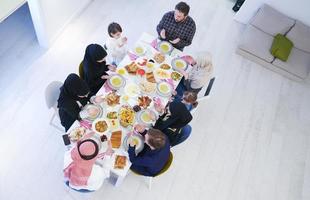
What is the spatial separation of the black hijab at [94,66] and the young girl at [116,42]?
0.30 metres

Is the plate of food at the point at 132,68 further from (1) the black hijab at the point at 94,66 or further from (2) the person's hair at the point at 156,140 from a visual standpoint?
(2) the person's hair at the point at 156,140

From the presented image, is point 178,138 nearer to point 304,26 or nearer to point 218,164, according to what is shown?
point 218,164

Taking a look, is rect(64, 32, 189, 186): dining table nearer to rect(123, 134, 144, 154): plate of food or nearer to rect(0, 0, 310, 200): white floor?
rect(123, 134, 144, 154): plate of food

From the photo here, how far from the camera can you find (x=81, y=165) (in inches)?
110

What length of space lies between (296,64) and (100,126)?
409 cm

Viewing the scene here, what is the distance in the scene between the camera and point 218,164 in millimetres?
4230

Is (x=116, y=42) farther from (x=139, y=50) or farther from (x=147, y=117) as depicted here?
(x=147, y=117)

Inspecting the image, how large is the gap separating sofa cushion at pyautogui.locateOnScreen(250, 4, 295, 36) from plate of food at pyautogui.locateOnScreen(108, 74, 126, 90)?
341cm

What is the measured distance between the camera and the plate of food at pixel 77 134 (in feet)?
10.1

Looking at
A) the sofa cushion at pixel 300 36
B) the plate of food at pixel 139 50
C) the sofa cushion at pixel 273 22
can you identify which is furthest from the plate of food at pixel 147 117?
the sofa cushion at pixel 300 36

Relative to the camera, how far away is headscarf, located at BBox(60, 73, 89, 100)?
10.3 ft

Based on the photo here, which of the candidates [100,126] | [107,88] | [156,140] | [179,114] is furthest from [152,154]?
[107,88]

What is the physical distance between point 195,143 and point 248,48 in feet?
7.51

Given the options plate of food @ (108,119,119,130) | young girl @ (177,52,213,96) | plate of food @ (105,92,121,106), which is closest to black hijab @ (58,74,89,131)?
plate of food @ (105,92,121,106)
